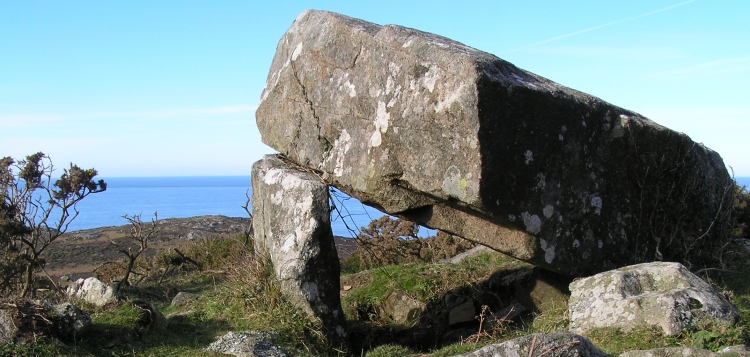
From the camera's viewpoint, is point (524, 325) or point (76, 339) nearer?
point (76, 339)

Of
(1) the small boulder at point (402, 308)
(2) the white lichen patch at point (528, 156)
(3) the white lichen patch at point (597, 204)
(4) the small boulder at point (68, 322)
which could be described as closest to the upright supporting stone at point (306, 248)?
(1) the small boulder at point (402, 308)

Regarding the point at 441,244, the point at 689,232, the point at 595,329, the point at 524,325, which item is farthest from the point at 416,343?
the point at 441,244

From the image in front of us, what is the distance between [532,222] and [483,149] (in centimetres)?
116

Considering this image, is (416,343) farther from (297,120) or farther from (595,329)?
(297,120)

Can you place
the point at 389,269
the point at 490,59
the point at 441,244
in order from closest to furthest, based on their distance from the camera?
the point at 490,59 → the point at 389,269 → the point at 441,244

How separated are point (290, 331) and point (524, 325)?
2890 mm

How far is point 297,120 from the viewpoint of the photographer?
8.53 m

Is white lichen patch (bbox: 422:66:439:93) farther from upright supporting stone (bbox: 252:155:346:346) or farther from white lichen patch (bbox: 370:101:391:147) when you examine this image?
upright supporting stone (bbox: 252:155:346:346)

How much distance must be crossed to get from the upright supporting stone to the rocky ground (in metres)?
8.33

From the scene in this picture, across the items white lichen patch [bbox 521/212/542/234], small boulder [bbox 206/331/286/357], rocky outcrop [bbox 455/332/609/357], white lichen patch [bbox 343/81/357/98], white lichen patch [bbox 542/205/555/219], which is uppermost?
white lichen patch [bbox 343/81/357/98]

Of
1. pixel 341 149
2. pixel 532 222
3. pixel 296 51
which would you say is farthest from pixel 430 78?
pixel 296 51

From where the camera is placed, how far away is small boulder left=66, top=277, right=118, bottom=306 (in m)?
8.45

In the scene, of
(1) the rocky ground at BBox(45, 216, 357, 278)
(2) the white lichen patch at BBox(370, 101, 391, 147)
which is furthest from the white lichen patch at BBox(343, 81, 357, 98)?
(1) the rocky ground at BBox(45, 216, 357, 278)

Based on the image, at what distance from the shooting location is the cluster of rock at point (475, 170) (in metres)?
6.85
